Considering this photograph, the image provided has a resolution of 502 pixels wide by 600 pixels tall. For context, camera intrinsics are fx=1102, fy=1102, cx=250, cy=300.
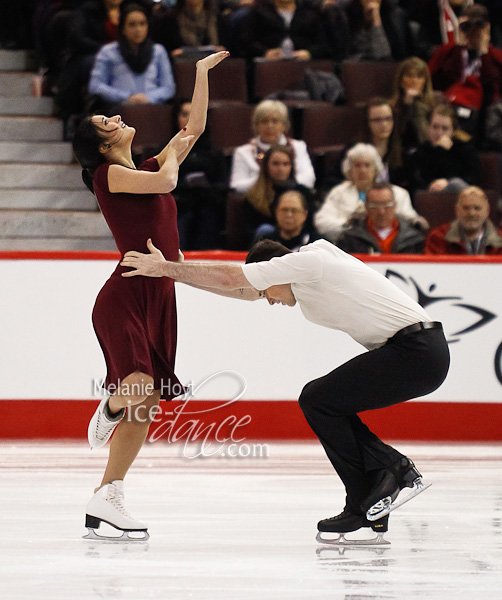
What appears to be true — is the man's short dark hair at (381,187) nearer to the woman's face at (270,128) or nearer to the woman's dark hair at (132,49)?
the woman's face at (270,128)

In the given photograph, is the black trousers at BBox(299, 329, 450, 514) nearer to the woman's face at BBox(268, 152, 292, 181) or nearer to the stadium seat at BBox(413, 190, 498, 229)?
the woman's face at BBox(268, 152, 292, 181)

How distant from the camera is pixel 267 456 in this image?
5.65 metres

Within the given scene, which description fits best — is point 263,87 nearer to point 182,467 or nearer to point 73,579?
point 182,467

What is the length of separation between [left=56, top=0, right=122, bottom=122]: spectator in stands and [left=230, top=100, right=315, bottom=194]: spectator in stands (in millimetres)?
1537

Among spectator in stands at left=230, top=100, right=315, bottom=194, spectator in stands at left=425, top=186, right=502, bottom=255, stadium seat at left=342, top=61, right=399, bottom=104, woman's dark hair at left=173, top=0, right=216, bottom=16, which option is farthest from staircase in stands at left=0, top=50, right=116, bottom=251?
spectator in stands at left=425, top=186, right=502, bottom=255

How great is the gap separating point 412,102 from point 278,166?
1.43 metres

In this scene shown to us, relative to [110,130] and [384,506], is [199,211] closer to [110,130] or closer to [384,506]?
[110,130]

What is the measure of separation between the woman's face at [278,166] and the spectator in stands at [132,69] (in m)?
1.29

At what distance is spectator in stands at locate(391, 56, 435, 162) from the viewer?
768 cm

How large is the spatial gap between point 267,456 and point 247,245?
5.21 feet

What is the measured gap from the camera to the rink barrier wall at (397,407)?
19.9ft

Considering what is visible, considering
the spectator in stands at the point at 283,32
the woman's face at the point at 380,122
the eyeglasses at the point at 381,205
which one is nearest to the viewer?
the eyeglasses at the point at 381,205

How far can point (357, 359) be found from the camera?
3719 millimetres

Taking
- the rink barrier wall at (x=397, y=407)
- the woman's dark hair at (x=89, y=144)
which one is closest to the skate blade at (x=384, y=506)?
the woman's dark hair at (x=89, y=144)
